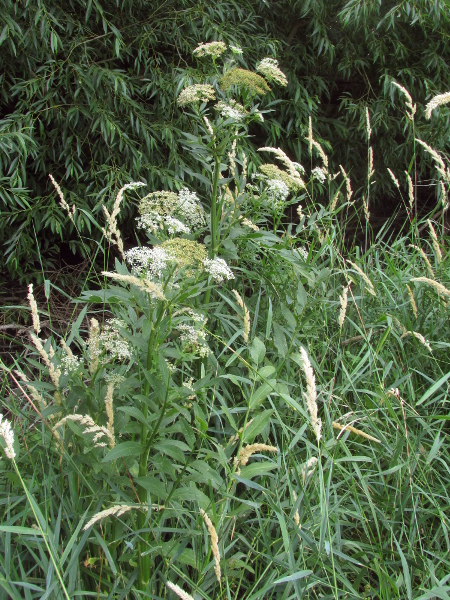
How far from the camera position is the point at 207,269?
1.49m

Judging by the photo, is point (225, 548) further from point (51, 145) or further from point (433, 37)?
point (433, 37)

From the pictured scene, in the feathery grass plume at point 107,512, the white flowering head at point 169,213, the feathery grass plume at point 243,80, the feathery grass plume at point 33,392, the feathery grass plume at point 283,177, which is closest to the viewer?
the feathery grass plume at point 107,512

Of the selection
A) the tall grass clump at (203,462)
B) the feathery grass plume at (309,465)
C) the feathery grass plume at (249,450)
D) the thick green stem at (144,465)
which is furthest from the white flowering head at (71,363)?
the feathery grass plume at (309,465)

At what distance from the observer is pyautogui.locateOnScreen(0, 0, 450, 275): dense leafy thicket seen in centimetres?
334

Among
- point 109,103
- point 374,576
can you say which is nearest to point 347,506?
point 374,576

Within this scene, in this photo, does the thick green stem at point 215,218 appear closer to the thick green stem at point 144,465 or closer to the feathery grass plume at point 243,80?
the feathery grass plume at point 243,80

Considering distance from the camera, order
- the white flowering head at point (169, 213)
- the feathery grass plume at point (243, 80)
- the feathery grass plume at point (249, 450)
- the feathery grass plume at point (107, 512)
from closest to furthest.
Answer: the feathery grass plume at point (107, 512), the feathery grass plume at point (249, 450), the white flowering head at point (169, 213), the feathery grass plume at point (243, 80)

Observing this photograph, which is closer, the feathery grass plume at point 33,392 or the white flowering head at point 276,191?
the feathery grass plume at point 33,392

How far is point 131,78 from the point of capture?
3.54 metres

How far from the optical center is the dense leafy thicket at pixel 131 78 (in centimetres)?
334

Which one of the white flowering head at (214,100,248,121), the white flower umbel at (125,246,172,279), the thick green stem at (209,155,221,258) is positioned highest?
the white flowering head at (214,100,248,121)

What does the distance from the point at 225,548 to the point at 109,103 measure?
9.27 feet

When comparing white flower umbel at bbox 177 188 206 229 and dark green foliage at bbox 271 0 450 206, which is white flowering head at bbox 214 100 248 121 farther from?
dark green foliage at bbox 271 0 450 206

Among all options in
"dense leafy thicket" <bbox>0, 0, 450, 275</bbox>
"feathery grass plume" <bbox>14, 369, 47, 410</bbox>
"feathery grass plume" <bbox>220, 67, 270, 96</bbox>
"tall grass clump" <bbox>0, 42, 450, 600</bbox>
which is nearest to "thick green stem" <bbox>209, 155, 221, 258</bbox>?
"tall grass clump" <bbox>0, 42, 450, 600</bbox>
